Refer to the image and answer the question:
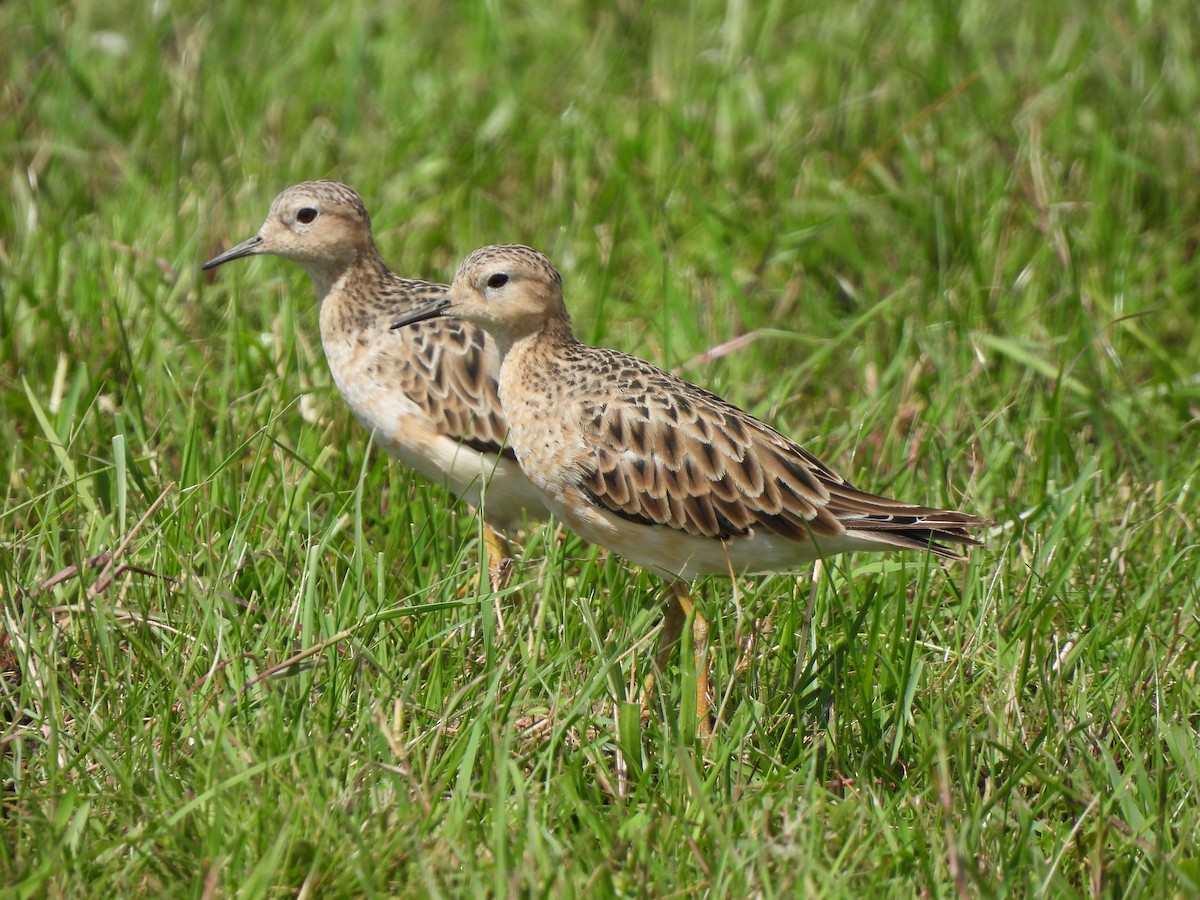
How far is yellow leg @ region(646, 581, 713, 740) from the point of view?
5.24 metres

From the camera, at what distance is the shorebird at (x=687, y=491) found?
5.50 metres

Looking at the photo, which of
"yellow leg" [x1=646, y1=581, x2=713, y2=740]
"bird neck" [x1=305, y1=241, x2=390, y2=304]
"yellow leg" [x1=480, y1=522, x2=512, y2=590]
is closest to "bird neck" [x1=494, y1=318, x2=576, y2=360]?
"yellow leg" [x1=480, y1=522, x2=512, y2=590]

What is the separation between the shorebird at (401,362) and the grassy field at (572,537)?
20 cm

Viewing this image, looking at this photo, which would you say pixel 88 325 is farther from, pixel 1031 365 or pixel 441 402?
pixel 1031 365

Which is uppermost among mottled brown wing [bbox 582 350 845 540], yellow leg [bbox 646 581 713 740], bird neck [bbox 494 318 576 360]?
bird neck [bbox 494 318 576 360]

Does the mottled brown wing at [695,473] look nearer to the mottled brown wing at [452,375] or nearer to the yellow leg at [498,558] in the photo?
the yellow leg at [498,558]

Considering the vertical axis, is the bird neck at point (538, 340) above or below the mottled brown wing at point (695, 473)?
above

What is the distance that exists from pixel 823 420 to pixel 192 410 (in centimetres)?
280

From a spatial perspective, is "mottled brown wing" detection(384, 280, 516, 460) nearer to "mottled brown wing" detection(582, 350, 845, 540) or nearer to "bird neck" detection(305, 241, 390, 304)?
"bird neck" detection(305, 241, 390, 304)

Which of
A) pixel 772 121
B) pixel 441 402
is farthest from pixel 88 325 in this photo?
pixel 772 121

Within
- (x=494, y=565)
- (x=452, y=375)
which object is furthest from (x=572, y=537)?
(x=452, y=375)

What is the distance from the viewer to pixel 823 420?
727 centimetres

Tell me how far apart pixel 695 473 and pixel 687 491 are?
0.07 m

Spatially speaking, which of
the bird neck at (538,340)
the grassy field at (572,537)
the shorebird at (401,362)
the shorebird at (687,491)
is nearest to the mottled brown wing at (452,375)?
the shorebird at (401,362)
